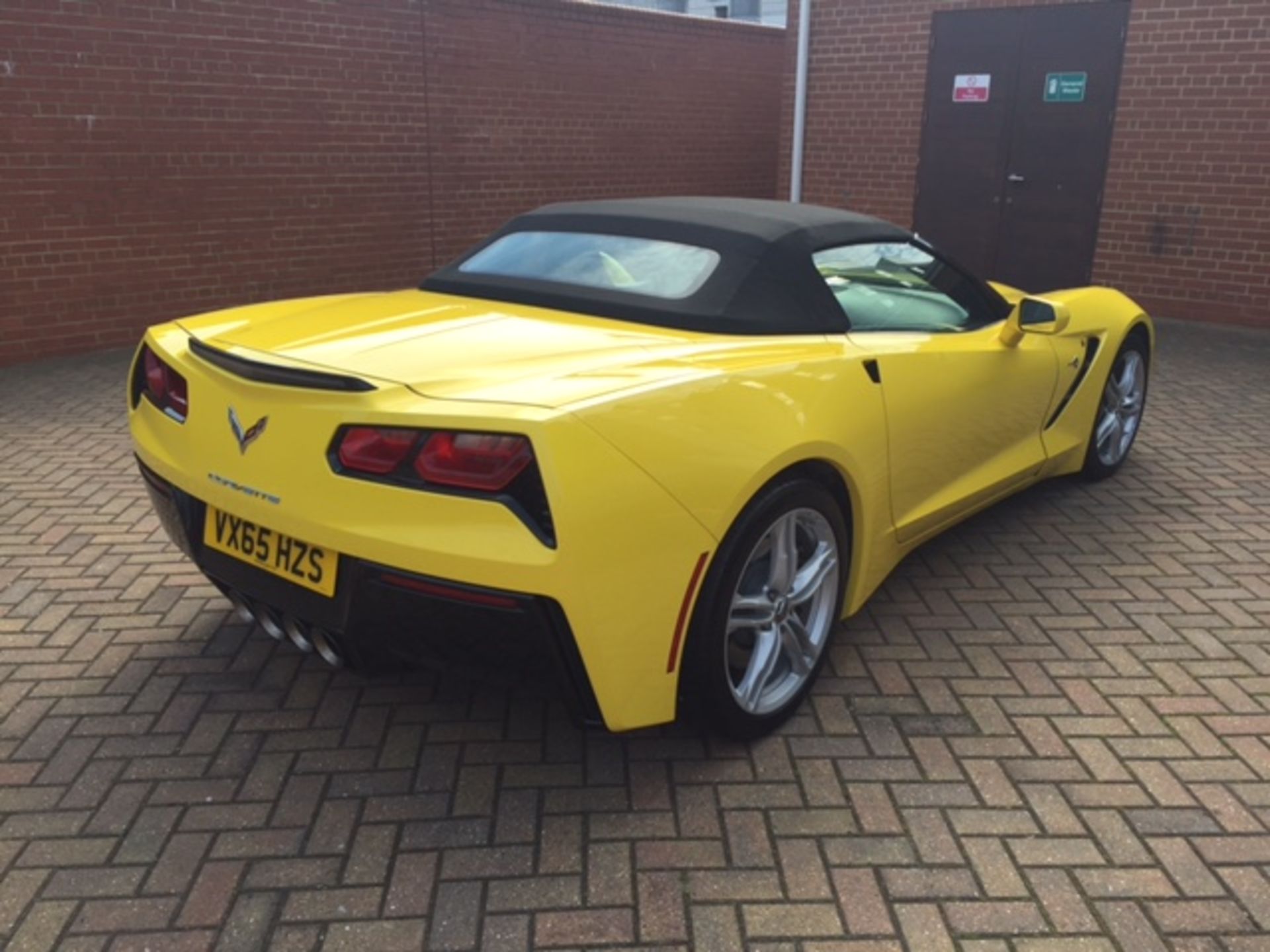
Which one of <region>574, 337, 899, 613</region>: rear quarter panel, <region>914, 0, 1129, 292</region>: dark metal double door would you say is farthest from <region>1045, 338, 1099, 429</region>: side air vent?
<region>914, 0, 1129, 292</region>: dark metal double door

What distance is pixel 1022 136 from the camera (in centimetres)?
920

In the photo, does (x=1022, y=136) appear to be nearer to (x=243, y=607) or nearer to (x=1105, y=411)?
(x=1105, y=411)

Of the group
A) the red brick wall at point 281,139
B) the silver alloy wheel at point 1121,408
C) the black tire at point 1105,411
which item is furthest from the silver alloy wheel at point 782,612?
the red brick wall at point 281,139

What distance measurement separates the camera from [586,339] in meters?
2.69

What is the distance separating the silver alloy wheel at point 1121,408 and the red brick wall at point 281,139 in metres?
6.36

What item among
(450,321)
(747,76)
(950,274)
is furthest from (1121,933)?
(747,76)

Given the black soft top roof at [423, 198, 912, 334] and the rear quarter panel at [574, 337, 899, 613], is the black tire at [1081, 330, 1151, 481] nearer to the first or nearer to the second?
the black soft top roof at [423, 198, 912, 334]

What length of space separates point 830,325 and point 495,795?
1.61 metres

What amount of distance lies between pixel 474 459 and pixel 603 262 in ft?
4.26

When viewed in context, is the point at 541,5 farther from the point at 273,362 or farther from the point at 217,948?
the point at 217,948

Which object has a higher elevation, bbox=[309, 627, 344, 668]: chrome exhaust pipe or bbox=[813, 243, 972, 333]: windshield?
bbox=[813, 243, 972, 333]: windshield

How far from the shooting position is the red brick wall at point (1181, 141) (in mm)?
8250

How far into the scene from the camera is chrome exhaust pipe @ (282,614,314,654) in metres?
2.53

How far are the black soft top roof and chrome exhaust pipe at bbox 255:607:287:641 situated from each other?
1174 mm
